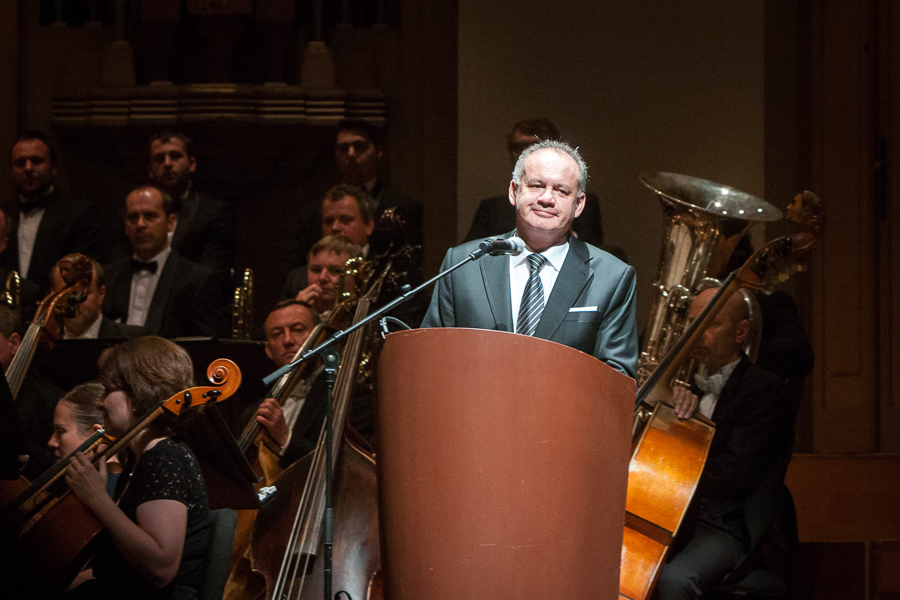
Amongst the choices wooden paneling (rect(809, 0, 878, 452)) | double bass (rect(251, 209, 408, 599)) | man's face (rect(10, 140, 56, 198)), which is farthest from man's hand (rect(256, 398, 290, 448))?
wooden paneling (rect(809, 0, 878, 452))

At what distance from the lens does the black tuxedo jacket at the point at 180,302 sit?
464 cm

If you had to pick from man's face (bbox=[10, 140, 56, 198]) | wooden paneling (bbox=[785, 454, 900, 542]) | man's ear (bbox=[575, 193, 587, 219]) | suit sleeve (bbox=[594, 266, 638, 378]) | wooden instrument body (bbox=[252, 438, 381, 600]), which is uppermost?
man's face (bbox=[10, 140, 56, 198])

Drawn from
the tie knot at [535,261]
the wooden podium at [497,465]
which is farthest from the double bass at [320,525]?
the wooden podium at [497,465]

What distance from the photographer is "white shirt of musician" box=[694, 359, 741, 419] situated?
12.1ft

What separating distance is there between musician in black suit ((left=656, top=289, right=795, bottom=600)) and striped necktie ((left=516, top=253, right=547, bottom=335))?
3.33 feet

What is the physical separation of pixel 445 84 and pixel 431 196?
24.2 inches

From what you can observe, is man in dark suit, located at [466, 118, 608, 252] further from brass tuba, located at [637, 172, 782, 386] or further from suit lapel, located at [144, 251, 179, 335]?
suit lapel, located at [144, 251, 179, 335]

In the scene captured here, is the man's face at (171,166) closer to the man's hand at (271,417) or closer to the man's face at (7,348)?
the man's face at (7,348)

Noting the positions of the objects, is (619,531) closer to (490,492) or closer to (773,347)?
(490,492)

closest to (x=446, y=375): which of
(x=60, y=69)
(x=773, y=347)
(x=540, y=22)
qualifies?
(x=773, y=347)

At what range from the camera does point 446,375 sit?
6.63ft

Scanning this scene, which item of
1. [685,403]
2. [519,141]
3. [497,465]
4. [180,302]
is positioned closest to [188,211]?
[180,302]

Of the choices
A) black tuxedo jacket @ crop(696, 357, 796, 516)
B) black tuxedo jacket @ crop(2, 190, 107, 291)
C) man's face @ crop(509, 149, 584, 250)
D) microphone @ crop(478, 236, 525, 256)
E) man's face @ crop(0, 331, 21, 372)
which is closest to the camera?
microphone @ crop(478, 236, 525, 256)

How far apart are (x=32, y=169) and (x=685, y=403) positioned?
326cm
